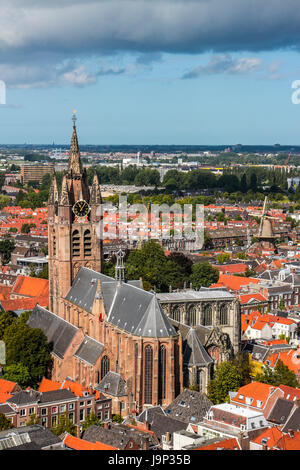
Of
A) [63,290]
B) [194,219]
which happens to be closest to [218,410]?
[63,290]

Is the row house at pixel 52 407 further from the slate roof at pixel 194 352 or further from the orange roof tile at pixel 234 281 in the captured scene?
the orange roof tile at pixel 234 281

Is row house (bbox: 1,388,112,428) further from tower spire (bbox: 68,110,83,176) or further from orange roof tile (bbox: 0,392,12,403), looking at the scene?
tower spire (bbox: 68,110,83,176)

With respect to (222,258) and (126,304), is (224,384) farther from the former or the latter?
(222,258)

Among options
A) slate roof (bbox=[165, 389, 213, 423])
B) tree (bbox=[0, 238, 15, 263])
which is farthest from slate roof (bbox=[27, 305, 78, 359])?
tree (bbox=[0, 238, 15, 263])

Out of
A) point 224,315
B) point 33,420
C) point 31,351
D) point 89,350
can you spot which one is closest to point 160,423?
point 33,420

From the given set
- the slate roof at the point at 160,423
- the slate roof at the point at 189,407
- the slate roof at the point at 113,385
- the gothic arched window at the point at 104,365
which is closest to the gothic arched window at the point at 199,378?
the slate roof at the point at 189,407
